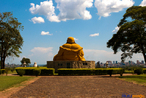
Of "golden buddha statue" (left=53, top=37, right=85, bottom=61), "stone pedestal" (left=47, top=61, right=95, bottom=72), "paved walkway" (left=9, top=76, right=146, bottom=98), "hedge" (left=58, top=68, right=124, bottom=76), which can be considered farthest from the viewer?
"golden buddha statue" (left=53, top=37, right=85, bottom=61)

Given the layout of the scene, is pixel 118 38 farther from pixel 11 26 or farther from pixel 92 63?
pixel 11 26

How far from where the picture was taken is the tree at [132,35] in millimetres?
23659

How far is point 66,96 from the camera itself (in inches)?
323

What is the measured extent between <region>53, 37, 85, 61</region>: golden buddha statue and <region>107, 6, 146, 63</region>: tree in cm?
688

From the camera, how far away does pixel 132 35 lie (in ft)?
78.9

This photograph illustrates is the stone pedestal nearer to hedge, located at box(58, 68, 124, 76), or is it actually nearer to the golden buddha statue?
the golden buddha statue

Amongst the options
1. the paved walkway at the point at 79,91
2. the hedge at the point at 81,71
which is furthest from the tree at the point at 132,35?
the paved walkway at the point at 79,91

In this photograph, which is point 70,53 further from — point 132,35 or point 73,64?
point 132,35

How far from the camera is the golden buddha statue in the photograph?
1115 inches

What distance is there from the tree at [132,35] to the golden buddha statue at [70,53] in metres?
6.88

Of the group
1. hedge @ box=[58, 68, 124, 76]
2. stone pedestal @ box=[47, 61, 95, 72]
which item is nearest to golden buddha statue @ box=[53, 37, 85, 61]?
stone pedestal @ box=[47, 61, 95, 72]

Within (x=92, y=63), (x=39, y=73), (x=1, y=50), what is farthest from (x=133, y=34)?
(x=1, y=50)

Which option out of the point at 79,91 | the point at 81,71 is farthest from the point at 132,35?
the point at 79,91

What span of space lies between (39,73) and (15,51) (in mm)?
16161
